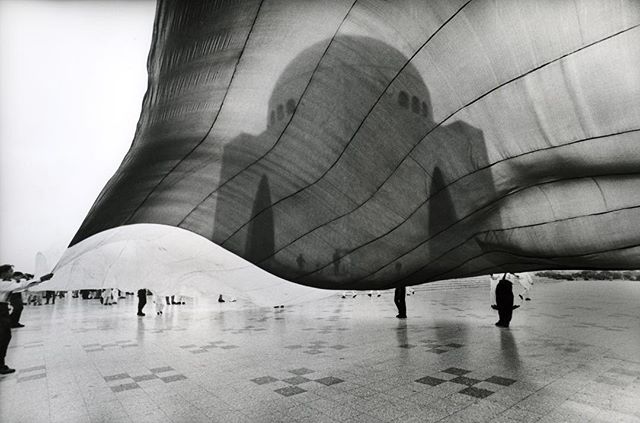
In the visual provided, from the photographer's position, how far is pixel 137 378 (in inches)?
220

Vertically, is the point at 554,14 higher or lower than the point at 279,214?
higher

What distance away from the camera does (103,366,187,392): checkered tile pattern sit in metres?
5.21

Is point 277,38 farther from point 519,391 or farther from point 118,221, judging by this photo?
point 519,391

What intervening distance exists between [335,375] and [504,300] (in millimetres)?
6149

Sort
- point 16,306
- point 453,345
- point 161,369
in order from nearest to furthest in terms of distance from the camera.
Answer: point 161,369, point 453,345, point 16,306

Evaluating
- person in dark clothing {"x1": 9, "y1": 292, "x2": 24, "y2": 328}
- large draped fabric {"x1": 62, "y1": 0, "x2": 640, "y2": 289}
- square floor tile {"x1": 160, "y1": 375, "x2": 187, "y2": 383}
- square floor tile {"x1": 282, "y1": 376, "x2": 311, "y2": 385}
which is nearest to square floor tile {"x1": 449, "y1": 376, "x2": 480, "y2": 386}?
large draped fabric {"x1": 62, "y1": 0, "x2": 640, "y2": 289}

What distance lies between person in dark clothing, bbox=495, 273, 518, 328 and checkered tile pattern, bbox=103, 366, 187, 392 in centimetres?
A: 782

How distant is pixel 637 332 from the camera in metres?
8.42

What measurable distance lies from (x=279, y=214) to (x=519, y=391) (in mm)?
3697

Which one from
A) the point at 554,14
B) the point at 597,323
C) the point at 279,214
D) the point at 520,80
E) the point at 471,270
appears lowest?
the point at 597,323

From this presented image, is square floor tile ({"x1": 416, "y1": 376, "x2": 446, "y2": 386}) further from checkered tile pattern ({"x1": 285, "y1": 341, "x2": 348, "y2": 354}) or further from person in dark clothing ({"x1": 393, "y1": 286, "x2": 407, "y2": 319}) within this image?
person in dark clothing ({"x1": 393, "y1": 286, "x2": 407, "y2": 319})

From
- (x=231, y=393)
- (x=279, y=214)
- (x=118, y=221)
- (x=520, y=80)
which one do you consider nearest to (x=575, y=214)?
(x=520, y=80)

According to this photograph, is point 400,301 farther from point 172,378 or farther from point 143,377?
point 143,377

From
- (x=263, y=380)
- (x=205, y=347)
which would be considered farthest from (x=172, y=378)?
(x=205, y=347)
